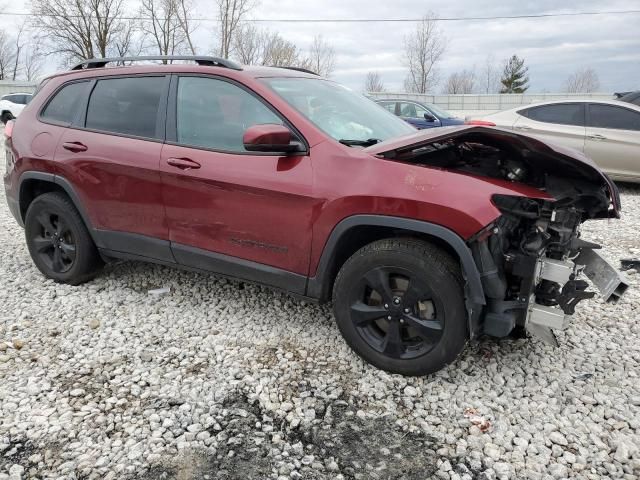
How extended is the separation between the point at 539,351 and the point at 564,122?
20.4ft

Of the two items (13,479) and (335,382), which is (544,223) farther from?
(13,479)

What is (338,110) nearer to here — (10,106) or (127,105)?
(127,105)

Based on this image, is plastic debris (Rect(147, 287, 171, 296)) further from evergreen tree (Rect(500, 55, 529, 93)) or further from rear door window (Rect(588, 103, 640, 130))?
evergreen tree (Rect(500, 55, 529, 93))

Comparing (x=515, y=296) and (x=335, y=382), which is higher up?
(x=515, y=296)

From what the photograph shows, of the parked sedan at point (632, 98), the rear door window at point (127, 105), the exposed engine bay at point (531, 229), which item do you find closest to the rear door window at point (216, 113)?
the rear door window at point (127, 105)

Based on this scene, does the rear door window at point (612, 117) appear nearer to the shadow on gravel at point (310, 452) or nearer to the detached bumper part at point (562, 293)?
the detached bumper part at point (562, 293)

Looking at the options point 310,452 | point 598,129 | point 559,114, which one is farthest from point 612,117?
point 310,452

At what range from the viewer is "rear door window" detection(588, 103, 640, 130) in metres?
7.96

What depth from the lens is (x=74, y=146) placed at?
3922 mm

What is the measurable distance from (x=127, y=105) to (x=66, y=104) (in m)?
0.74

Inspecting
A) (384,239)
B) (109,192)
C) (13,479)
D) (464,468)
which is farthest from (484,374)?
(109,192)

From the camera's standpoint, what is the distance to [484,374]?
3023 mm

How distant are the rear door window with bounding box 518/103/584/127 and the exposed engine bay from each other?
19.7 feet

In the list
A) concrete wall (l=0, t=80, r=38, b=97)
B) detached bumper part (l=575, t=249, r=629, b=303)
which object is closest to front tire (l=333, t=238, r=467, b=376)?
detached bumper part (l=575, t=249, r=629, b=303)
